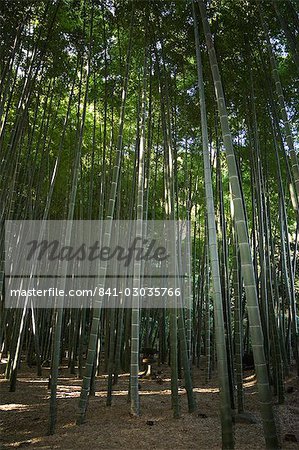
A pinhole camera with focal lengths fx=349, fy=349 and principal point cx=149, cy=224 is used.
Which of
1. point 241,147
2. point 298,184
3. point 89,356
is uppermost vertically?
point 241,147

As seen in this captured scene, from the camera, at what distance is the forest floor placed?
9.07 feet

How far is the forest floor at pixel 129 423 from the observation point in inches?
109

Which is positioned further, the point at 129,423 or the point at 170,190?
the point at 170,190

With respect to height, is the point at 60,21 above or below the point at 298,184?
above

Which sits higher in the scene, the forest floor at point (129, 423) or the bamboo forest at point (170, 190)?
the bamboo forest at point (170, 190)

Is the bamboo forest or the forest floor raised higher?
the bamboo forest

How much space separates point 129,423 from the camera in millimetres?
3191

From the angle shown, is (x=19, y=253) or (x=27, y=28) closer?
(x=27, y=28)

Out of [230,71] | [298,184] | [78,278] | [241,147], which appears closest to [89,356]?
[298,184]

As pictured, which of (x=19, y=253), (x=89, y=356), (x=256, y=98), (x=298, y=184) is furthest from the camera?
(x=19, y=253)

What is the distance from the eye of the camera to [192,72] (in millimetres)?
4938

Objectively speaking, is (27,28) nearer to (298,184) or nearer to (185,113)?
(185,113)

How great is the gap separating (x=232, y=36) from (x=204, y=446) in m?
4.08

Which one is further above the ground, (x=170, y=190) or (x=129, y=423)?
(x=170, y=190)
